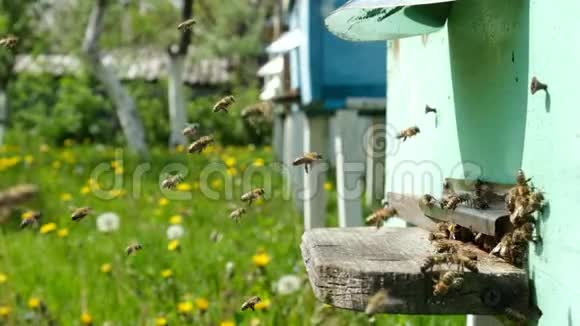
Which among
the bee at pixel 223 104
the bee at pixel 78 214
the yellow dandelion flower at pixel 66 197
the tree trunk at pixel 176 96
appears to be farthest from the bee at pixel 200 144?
the tree trunk at pixel 176 96

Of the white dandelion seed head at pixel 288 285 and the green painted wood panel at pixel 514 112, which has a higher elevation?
the green painted wood panel at pixel 514 112

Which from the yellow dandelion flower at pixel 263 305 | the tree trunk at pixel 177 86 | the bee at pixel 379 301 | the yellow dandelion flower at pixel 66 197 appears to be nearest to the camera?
the bee at pixel 379 301

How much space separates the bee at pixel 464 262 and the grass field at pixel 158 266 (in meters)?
0.73

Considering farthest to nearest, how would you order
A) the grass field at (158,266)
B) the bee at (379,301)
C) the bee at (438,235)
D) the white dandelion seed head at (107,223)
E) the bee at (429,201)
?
the white dandelion seed head at (107,223) < the grass field at (158,266) < the bee at (429,201) < the bee at (438,235) < the bee at (379,301)

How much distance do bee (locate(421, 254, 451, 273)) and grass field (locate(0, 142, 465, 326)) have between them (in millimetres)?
722

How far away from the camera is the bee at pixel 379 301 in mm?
1221

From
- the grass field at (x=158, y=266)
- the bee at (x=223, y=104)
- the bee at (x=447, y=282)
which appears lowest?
the grass field at (x=158, y=266)

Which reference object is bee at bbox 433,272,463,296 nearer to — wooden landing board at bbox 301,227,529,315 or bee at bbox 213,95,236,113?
wooden landing board at bbox 301,227,529,315

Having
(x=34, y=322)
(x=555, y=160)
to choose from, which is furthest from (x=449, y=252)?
(x=34, y=322)

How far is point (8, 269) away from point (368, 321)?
2130 mm

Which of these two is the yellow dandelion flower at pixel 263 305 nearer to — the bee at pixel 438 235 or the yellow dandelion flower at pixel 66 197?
the bee at pixel 438 235

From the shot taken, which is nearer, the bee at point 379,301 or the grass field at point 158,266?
the bee at point 379,301

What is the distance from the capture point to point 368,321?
113 inches

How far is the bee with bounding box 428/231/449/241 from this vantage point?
170 cm
